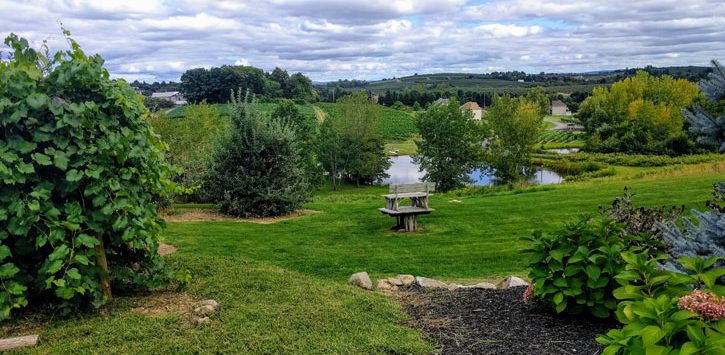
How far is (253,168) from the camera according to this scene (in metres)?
15.1

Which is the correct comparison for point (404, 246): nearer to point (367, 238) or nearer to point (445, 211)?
Result: point (367, 238)

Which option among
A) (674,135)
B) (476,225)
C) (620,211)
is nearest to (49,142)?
(620,211)

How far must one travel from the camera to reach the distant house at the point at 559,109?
13638cm

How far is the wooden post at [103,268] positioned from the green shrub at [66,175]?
12 millimetres

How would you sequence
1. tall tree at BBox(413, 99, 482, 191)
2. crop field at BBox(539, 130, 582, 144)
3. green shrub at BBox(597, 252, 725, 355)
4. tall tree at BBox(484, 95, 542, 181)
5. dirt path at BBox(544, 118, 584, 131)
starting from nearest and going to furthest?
green shrub at BBox(597, 252, 725, 355) < tall tree at BBox(413, 99, 482, 191) < tall tree at BBox(484, 95, 542, 181) < crop field at BBox(539, 130, 582, 144) < dirt path at BBox(544, 118, 584, 131)

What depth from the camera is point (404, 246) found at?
36.3 feet

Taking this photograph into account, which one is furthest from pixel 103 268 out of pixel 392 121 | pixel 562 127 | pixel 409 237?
pixel 562 127

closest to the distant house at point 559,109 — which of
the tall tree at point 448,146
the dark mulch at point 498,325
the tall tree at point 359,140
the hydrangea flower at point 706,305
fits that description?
the tall tree at point 359,140

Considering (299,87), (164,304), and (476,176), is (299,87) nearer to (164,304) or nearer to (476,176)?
(476,176)

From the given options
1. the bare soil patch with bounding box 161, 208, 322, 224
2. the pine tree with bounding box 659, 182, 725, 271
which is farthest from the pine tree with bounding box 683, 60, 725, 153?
the bare soil patch with bounding box 161, 208, 322, 224

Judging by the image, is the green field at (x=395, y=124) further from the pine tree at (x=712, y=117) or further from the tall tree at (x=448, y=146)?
the pine tree at (x=712, y=117)

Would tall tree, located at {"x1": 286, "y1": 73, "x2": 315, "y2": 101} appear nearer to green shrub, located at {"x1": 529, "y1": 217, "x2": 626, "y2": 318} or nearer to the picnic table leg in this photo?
the picnic table leg

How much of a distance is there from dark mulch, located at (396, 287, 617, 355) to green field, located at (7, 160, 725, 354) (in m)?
0.29

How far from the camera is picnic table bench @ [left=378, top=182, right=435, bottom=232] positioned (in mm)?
12609
